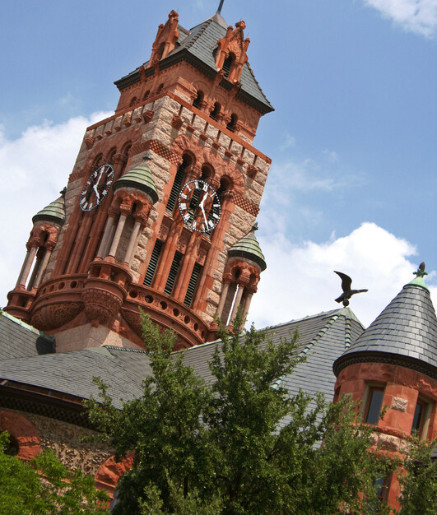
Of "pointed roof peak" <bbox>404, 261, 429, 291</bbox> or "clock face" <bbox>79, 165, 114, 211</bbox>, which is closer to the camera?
"pointed roof peak" <bbox>404, 261, 429, 291</bbox>

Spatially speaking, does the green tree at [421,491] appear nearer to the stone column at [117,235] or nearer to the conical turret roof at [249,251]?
the stone column at [117,235]

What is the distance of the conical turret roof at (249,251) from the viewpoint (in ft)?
173

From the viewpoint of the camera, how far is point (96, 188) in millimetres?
54188

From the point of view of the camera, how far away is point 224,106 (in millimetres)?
57250

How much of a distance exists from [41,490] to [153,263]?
2471 cm

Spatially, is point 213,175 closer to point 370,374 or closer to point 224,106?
point 224,106

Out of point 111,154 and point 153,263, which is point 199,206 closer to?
point 153,263

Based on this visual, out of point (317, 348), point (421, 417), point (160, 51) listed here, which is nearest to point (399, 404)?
point (421, 417)

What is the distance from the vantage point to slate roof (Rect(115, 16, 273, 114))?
5625 cm

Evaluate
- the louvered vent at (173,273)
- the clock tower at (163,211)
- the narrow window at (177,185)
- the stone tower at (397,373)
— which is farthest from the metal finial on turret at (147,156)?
the stone tower at (397,373)

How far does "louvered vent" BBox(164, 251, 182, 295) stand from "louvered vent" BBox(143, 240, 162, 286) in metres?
0.82

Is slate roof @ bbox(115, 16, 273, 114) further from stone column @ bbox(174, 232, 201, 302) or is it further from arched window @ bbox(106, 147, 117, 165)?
stone column @ bbox(174, 232, 201, 302)

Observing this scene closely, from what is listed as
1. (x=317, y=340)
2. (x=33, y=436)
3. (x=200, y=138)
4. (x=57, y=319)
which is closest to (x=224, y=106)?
(x=200, y=138)

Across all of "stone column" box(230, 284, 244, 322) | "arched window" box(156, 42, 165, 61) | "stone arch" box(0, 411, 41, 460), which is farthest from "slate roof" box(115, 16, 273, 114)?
"stone arch" box(0, 411, 41, 460)
